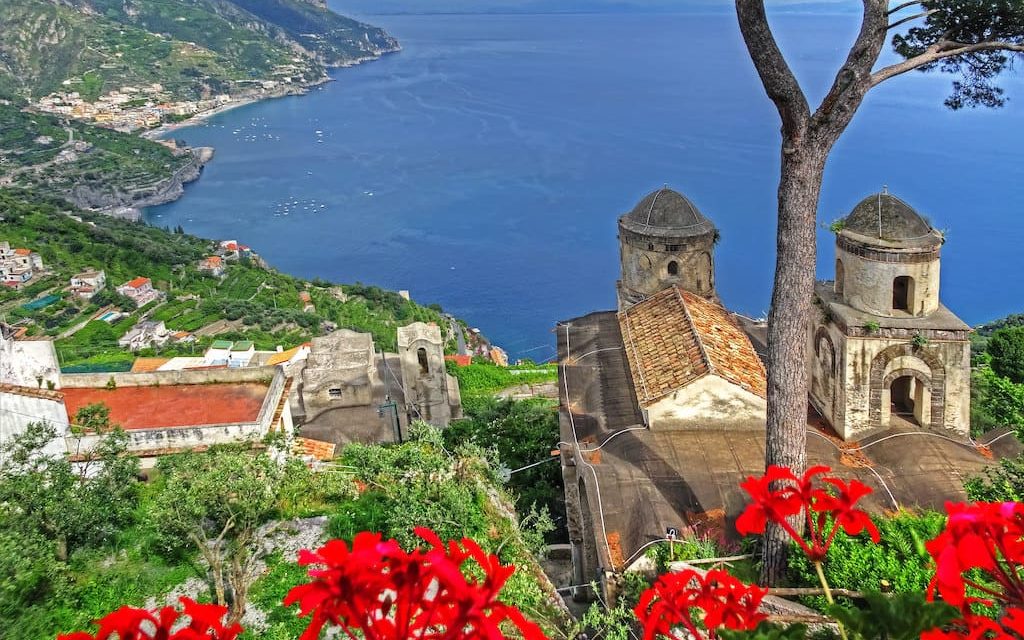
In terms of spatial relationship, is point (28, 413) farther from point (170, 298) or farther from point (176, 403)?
point (170, 298)

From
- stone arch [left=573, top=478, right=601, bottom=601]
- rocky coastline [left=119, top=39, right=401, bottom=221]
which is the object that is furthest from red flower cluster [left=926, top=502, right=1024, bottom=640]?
rocky coastline [left=119, top=39, right=401, bottom=221]

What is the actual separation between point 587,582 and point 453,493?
5.19 metres

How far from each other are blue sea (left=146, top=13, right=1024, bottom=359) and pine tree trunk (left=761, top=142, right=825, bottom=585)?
42347 millimetres

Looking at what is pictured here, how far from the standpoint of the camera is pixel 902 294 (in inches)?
552

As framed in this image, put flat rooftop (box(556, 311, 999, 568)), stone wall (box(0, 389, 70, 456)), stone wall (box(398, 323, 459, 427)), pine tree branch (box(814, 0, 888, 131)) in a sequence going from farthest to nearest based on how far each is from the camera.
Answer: stone wall (box(398, 323, 459, 427)) < stone wall (box(0, 389, 70, 456)) < flat rooftop (box(556, 311, 999, 568)) < pine tree branch (box(814, 0, 888, 131))

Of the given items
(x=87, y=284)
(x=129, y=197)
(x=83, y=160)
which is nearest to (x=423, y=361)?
(x=87, y=284)

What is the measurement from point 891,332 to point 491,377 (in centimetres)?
2289

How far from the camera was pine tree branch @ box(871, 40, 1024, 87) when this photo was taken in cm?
859

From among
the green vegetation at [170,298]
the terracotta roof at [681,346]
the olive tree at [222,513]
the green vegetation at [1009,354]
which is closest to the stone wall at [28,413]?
the olive tree at [222,513]

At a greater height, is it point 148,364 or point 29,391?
point 29,391

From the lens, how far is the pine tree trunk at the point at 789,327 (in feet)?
29.2

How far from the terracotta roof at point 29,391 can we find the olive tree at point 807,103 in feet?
34.6

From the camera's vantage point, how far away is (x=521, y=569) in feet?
31.0

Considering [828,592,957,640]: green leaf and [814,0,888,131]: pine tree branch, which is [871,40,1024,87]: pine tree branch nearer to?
[814,0,888,131]: pine tree branch
